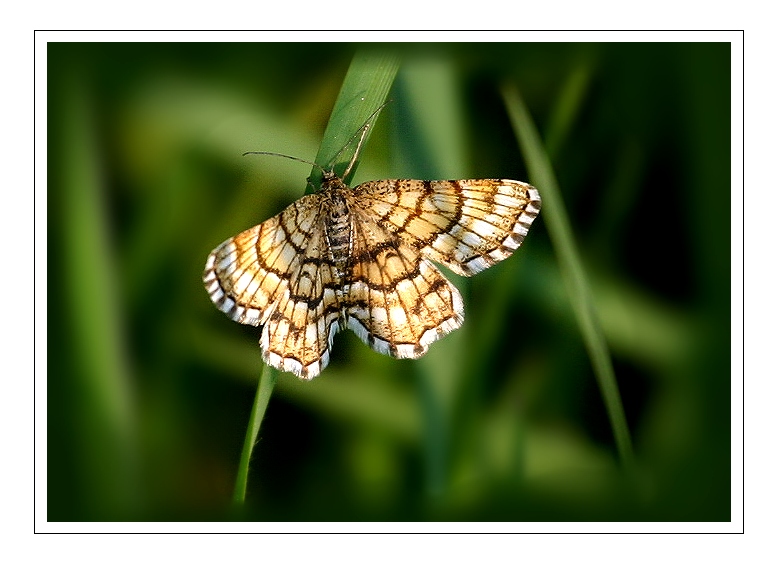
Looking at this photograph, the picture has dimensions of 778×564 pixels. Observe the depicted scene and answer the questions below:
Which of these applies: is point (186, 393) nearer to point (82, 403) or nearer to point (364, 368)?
point (82, 403)

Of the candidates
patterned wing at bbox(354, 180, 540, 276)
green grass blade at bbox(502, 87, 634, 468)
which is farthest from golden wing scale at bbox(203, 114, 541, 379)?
green grass blade at bbox(502, 87, 634, 468)

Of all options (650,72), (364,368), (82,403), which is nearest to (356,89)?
(364,368)

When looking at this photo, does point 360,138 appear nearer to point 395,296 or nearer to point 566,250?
point 395,296

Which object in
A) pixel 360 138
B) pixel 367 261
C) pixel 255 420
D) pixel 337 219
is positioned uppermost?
pixel 360 138

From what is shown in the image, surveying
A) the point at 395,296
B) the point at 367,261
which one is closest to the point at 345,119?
the point at 367,261

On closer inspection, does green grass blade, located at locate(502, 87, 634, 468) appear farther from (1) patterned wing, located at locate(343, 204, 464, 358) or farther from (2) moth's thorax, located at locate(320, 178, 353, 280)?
(2) moth's thorax, located at locate(320, 178, 353, 280)

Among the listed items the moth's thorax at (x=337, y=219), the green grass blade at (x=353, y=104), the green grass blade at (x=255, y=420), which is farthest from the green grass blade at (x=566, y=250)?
the green grass blade at (x=255, y=420)
